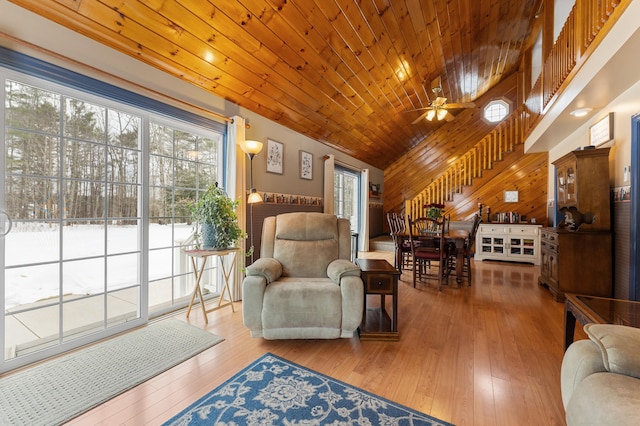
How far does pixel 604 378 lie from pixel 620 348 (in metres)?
0.14

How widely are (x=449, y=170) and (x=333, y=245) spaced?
503cm

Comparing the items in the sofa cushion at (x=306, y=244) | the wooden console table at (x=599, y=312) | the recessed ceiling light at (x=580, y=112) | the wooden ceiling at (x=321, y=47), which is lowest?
the wooden console table at (x=599, y=312)

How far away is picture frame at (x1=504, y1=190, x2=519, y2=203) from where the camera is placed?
5.81 meters

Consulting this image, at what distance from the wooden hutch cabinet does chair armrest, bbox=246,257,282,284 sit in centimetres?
324

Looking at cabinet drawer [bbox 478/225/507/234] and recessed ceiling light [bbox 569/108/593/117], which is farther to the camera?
cabinet drawer [bbox 478/225/507/234]

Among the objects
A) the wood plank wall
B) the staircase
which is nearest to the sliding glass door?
the staircase

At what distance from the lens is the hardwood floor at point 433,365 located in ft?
4.94

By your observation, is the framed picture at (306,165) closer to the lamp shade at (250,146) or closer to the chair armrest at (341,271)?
the lamp shade at (250,146)

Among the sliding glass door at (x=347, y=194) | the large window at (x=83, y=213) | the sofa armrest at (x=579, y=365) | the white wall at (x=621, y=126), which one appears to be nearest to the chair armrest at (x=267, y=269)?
the large window at (x=83, y=213)

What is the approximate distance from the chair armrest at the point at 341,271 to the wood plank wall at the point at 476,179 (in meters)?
4.99

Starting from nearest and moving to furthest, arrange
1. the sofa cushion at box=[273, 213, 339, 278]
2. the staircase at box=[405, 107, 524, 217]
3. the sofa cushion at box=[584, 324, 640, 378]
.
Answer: the sofa cushion at box=[584, 324, 640, 378] < the sofa cushion at box=[273, 213, 339, 278] < the staircase at box=[405, 107, 524, 217]

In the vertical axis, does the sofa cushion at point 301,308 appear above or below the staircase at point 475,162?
below

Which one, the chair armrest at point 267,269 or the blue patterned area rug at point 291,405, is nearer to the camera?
the blue patterned area rug at point 291,405

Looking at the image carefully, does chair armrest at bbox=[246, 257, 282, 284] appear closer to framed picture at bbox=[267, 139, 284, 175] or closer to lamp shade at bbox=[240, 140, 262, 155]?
lamp shade at bbox=[240, 140, 262, 155]
